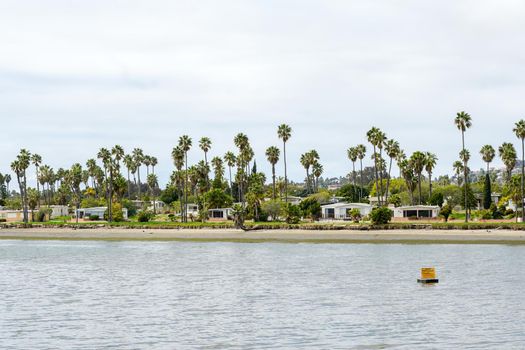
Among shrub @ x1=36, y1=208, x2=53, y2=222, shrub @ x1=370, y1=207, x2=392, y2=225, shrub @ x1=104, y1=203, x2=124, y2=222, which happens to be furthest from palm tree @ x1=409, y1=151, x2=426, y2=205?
shrub @ x1=36, y1=208, x2=53, y2=222

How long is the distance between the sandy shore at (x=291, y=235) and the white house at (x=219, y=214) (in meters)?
17.4

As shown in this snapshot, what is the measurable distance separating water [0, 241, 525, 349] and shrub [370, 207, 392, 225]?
37643 mm

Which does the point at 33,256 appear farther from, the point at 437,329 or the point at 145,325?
the point at 437,329

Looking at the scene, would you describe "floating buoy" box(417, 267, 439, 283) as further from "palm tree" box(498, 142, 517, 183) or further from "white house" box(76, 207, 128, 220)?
"white house" box(76, 207, 128, 220)

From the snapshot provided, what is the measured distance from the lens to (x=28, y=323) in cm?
3388

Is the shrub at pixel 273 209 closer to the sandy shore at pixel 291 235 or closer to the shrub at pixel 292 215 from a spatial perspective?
the shrub at pixel 292 215

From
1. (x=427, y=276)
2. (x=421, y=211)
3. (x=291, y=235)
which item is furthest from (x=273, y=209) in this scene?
(x=427, y=276)

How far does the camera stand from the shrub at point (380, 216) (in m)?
110

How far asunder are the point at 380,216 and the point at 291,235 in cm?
1348

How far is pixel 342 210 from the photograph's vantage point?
135 metres

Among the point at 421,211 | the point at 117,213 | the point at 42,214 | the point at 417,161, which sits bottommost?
the point at 421,211

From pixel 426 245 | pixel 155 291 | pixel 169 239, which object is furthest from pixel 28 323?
pixel 169 239

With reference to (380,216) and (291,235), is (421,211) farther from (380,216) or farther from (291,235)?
(291,235)

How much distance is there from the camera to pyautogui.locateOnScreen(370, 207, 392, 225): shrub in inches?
4328
